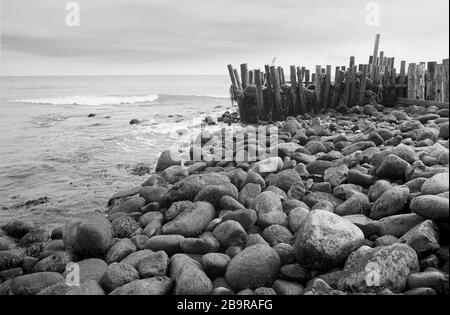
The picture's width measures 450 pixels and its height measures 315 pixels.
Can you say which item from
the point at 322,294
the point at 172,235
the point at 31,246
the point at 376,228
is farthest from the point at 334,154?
the point at 31,246

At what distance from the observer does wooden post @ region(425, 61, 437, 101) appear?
12812 mm

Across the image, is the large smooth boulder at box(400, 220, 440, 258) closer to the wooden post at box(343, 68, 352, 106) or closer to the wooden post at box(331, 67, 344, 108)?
the wooden post at box(343, 68, 352, 106)

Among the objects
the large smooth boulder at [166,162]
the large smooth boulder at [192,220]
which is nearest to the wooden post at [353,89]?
the large smooth boulder at [166,162]

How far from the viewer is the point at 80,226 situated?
4898 millimetres

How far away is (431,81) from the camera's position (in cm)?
1299

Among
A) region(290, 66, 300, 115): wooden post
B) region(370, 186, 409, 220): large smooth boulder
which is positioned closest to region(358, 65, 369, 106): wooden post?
region(290, 66, 300, 115): wooden post

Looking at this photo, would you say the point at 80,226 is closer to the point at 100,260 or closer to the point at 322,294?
the point at 100,260

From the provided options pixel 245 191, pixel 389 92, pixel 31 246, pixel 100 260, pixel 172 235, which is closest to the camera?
pixel 100 260

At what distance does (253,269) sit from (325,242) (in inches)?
28.6

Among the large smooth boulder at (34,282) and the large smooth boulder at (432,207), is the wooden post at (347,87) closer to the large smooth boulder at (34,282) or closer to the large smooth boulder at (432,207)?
the large smooth boulder at (432,207)

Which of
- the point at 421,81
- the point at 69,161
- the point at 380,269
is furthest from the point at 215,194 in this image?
the point at 421,81

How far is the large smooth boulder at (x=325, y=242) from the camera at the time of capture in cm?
366

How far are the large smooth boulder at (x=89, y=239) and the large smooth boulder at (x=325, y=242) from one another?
94.5 inches
